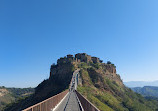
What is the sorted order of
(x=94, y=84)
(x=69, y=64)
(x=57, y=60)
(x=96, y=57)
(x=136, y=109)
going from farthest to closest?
(x=96, y=57) < (x=57, y=60) < (x=69, y=64) < (x=94, y=84) < (x=136, y=109)

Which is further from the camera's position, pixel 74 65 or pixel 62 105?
pixel 74 65

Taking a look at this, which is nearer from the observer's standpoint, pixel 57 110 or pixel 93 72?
pixel 57 110

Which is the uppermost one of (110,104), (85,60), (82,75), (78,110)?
(85,60)

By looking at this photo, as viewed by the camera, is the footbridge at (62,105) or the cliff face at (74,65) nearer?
the footbridge at (62,105)

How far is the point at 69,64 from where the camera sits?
76.1 metres

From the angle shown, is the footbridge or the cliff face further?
the cliff face

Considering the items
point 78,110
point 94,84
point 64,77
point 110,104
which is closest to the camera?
point 78,110

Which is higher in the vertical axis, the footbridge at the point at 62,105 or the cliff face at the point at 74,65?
the cliff face at the point at 74,65

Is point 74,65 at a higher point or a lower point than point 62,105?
higher

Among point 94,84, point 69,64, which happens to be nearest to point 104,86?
point 94,84

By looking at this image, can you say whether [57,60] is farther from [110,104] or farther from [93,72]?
[110,104]

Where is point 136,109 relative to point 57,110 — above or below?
below

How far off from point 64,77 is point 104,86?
64.8 ft

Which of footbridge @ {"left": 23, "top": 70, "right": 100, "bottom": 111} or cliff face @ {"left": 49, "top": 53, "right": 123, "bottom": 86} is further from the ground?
cliff face @ {"left": 49, "top": 53, "right": 123, "bottom": 86}
